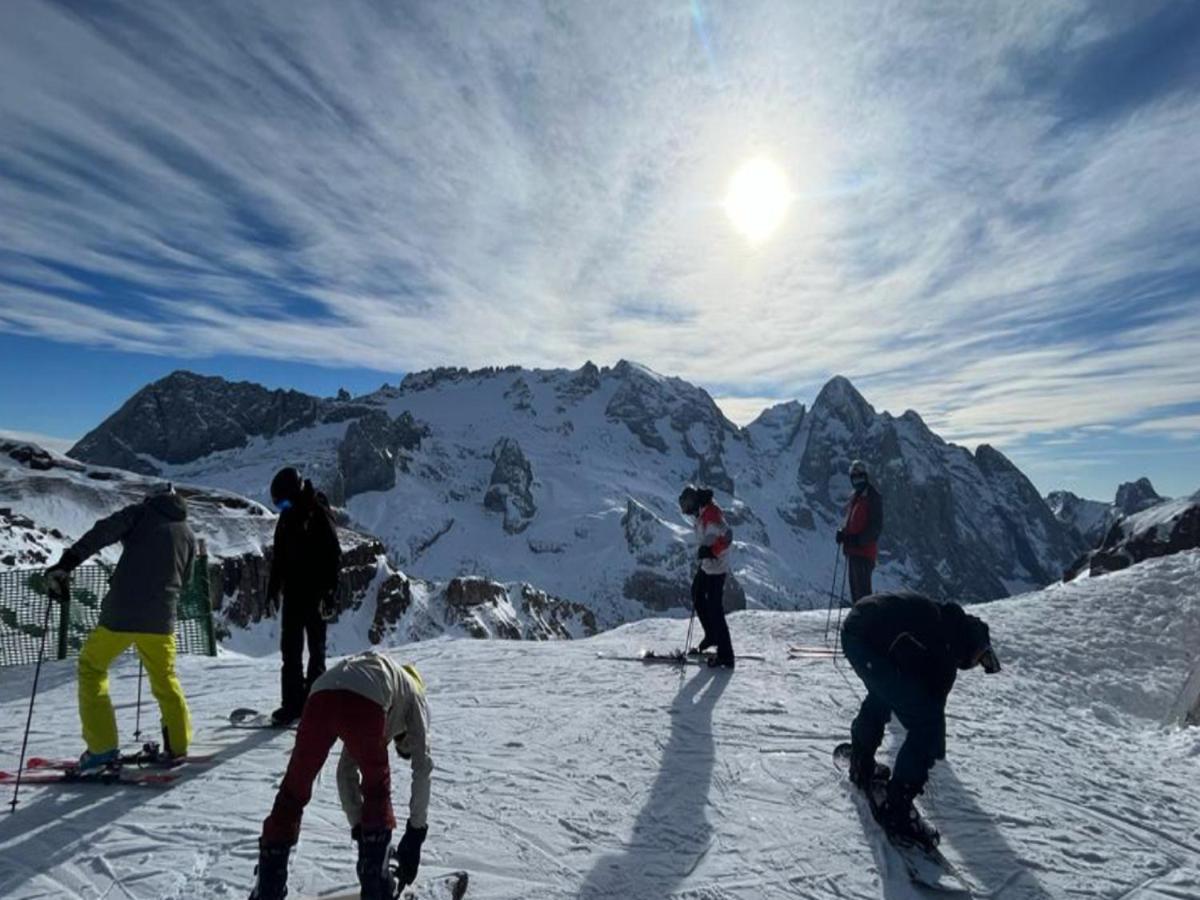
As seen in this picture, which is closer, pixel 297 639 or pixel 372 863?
pixel 372 863

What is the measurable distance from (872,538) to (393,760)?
8134mm

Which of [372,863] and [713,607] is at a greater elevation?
[713,607]

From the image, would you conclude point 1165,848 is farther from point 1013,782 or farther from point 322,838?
point 322,838

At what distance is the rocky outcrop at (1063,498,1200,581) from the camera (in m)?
24.9

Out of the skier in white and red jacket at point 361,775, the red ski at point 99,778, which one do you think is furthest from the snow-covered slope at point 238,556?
the skier in white and red jacket at point 361,775

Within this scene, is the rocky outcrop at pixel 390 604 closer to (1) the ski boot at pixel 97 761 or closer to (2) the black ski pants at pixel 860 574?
(2) the black ski pants at pixel 860 574

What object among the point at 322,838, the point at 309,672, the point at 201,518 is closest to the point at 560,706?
the point at 309,672

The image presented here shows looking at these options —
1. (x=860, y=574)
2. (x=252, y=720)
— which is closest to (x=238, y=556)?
(x=252, y=720)

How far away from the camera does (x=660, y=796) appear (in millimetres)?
6758

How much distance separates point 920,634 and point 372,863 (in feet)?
14.6

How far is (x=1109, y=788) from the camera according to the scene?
24.0 ft

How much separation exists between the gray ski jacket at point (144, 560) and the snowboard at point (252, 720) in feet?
7.03

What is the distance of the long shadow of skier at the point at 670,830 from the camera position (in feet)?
17.3

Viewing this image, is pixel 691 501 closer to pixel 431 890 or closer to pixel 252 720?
pixel 252 720
